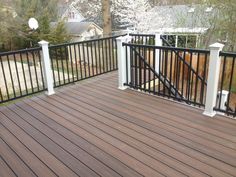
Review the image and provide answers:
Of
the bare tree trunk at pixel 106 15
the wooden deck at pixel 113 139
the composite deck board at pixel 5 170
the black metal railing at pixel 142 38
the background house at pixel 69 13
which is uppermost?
the background house at pixel 69 13

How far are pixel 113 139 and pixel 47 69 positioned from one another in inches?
83.6

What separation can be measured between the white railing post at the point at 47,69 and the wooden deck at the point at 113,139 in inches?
14.2

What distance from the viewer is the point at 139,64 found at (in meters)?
4.22

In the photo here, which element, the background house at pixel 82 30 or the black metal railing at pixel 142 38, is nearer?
the black metal railing at pixel 142 38

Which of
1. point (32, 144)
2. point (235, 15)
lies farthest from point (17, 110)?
point (235, 15)

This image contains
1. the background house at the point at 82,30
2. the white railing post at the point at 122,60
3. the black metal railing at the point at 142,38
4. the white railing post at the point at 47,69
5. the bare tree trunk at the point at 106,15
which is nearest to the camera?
the white railing post at the point at 47,69

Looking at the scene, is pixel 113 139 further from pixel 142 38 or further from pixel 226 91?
pixel 142 38

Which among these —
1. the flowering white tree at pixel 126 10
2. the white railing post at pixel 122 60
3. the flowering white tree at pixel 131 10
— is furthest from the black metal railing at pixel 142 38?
the flowering white tree at pixel 131 10

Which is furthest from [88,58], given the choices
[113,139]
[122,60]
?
[113,139]

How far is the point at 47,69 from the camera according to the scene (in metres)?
4.18

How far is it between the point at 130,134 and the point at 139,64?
1.74 m

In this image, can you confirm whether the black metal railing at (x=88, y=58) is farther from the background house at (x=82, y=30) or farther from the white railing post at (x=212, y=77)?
the background house at (x=82, y=30)

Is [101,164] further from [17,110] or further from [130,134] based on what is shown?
[17,110]

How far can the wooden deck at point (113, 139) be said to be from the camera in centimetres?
224
